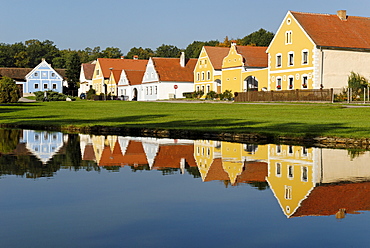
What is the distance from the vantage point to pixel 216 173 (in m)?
13.0

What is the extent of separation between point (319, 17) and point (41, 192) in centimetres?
5511

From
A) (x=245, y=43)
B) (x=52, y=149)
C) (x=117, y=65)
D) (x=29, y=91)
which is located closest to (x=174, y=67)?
(x=117, y=65)

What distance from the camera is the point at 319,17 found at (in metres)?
60.8

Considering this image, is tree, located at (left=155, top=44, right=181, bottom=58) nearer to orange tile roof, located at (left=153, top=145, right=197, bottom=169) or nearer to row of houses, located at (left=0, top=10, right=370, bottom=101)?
row of houses, located at (left=0, top=10, right=370, bottom=101)

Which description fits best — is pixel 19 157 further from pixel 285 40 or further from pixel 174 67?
pixel 174 67

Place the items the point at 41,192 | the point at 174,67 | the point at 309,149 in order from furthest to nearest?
the point at 174,67, the point at 309,149, the point at 41,192

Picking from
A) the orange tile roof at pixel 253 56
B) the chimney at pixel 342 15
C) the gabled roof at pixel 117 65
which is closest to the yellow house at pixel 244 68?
the orange tile roof at pixel 253 56

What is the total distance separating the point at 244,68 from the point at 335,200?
191 ft

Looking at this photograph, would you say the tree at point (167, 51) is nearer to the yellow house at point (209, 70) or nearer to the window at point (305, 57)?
the yellow house at point (209, 70)

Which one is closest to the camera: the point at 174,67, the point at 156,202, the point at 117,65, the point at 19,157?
the point at 156,202

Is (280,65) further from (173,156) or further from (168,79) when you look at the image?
(173,156)

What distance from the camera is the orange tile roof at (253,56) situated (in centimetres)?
6788

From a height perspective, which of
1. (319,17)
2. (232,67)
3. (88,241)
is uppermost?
(319,17)

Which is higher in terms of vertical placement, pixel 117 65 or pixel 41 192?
pixel 117 65
